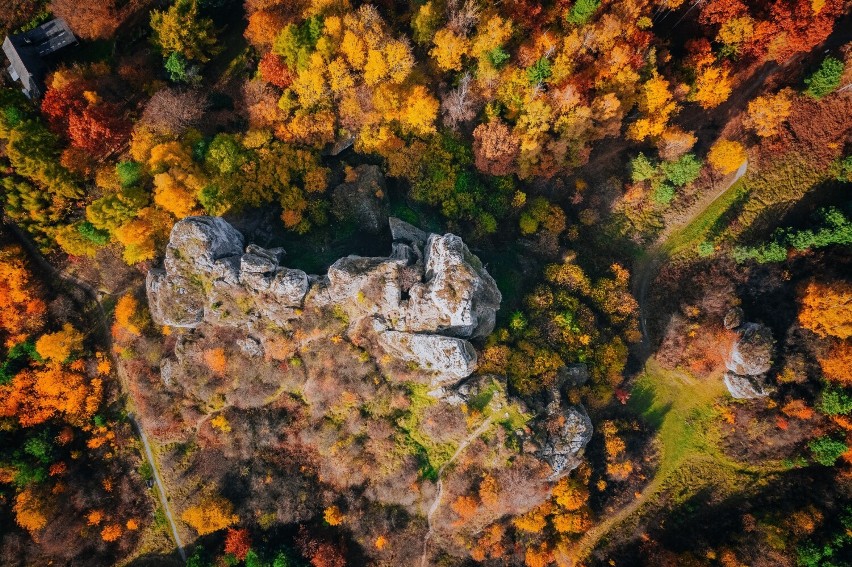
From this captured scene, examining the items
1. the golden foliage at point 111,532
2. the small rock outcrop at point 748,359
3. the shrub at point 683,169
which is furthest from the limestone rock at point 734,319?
the golden foliage at point 111,532

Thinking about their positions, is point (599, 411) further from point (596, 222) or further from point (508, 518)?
point (596, 222)

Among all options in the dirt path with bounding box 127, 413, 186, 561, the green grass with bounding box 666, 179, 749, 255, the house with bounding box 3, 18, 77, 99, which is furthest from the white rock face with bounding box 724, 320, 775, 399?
the house with bounding box 3, 18, 77, 99

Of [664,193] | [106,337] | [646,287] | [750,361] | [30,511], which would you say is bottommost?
[30,511]

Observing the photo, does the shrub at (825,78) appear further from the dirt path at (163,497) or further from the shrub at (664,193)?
the dirt path at (163,497)

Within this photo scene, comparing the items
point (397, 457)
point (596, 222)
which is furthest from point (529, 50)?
point (397, 457)

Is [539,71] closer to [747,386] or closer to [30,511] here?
[747,386]

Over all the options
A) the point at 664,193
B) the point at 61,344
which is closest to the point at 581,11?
the point at 664,193
